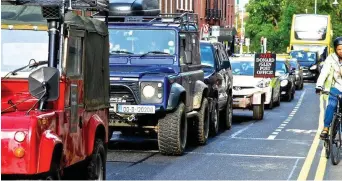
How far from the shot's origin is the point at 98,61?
10.1m

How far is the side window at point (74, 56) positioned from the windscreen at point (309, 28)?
58202mm

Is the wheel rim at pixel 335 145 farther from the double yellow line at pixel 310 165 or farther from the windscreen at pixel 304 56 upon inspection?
the windscreen at pixel 304 56

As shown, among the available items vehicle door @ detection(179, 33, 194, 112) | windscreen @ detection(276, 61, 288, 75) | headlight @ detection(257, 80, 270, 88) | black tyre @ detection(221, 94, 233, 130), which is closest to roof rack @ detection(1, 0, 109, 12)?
vehicle door @ detection(179, 33, 194, 112)

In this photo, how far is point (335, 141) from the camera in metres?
14.1

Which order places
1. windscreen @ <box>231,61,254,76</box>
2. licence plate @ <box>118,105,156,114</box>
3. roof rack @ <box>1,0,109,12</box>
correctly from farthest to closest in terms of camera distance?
windscreen @ <box>231,61,254,76</box> → licence plate @ <box>118,105,156,114</box> → roof rack @ <box>1,0,109,12</box>

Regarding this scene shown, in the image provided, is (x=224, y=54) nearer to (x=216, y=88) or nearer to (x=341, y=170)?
(x=216, y=88)

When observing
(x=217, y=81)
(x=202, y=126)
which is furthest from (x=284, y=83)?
(x=202, y=126)

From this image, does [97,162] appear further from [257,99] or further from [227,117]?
[257,99]

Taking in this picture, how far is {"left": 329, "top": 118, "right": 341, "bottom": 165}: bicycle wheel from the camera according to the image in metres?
13.9

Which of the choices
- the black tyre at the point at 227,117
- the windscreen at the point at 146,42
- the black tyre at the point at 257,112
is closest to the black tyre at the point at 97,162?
the windscreen at the point at 146,42

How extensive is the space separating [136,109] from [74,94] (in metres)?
5.83

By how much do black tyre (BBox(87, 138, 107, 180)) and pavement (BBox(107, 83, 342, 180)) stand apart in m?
2.11

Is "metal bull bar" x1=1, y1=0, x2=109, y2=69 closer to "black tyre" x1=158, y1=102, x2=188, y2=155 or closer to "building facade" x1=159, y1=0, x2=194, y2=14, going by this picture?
"black tyre" x1=158, y1=102, x2=188, y2=155

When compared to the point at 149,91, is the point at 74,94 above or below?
above
